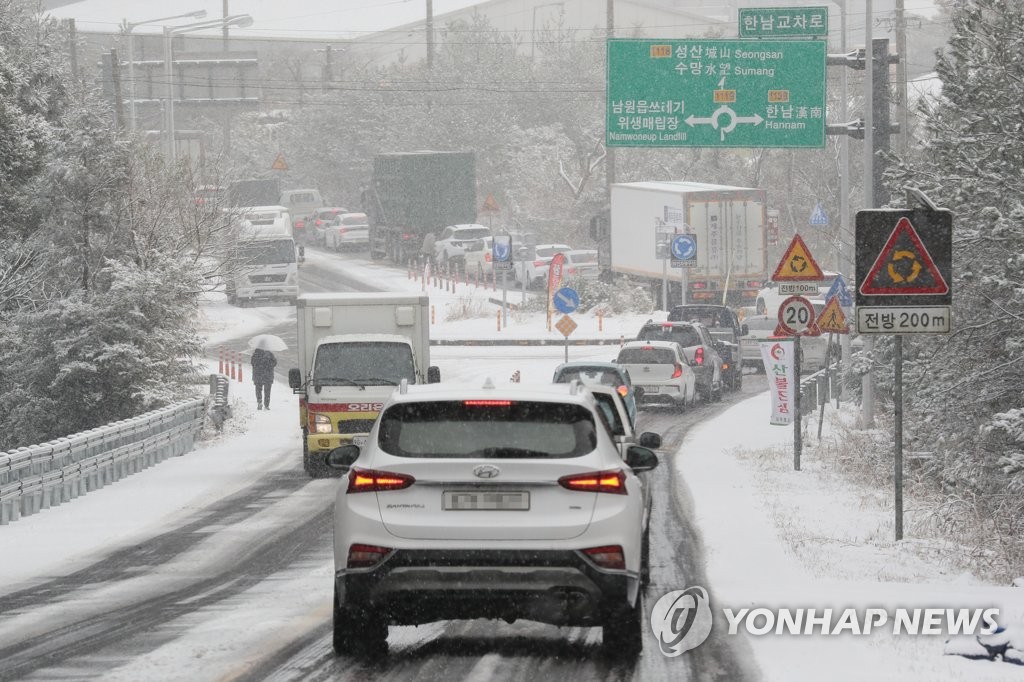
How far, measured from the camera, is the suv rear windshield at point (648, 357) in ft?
118

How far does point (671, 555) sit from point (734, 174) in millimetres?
66733

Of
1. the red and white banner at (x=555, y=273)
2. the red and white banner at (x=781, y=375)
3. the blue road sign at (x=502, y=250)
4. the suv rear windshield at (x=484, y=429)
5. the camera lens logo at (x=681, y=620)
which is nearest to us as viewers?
the suv rear windshield at (x=484, y=429)

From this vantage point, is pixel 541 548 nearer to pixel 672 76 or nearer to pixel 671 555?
pixel 671 555

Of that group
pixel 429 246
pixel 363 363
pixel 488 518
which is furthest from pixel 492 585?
pixel 429 246

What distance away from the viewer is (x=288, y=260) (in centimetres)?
6250

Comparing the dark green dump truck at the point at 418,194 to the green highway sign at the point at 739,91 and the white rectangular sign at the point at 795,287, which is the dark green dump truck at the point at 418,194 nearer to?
the green highway sign at the point at 739,91

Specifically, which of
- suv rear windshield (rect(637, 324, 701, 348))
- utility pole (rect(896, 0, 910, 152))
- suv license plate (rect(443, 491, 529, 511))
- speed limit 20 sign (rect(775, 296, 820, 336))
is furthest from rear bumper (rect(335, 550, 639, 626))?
utility pole (rect(896, 0, 910, 152))

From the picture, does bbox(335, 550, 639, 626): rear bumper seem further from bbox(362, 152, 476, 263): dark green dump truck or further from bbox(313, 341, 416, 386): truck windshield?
bbox(362, 152, 476, 263): dark green dump truck

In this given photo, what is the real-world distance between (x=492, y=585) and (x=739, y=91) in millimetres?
25025

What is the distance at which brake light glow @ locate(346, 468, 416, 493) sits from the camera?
9.53m

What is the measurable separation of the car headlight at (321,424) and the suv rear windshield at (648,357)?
12648 millimetres

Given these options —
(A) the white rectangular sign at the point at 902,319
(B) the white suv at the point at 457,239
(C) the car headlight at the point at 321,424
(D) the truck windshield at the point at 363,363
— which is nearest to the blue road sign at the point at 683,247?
(D) the truck windshield at the point at 363,363

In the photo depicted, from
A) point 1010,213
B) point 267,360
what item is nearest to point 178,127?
point 267,360

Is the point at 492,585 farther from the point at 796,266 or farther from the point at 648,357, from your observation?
the point at 648,357
